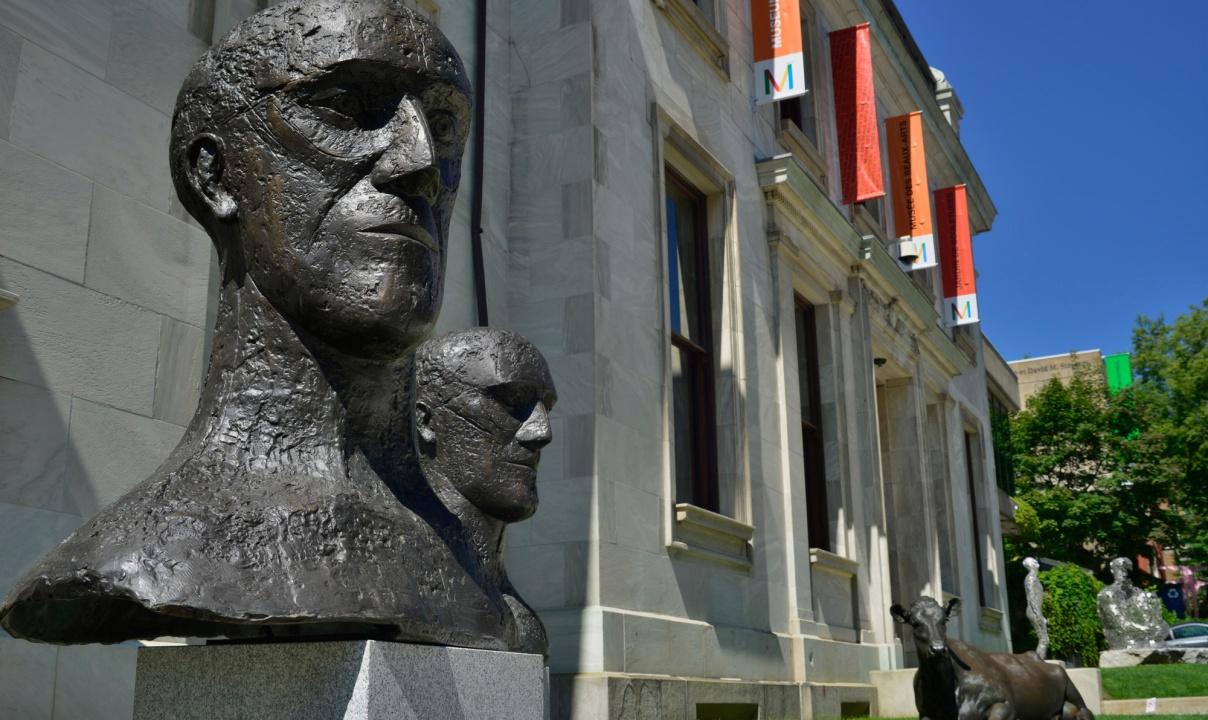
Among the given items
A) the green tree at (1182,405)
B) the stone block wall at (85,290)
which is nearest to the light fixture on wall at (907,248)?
the stone block wall at (85,290)

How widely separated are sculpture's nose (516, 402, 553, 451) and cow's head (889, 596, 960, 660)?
23.3ft

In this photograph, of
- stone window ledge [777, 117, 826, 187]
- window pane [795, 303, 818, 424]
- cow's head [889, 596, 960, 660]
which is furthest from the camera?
Result: window pane [795, 303, 818, 424]

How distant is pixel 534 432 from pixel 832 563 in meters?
11.4

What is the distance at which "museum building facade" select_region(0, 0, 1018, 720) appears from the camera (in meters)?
5.78

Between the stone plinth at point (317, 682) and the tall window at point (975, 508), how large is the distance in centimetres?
2391

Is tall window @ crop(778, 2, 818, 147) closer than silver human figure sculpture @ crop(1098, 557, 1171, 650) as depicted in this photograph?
Yes

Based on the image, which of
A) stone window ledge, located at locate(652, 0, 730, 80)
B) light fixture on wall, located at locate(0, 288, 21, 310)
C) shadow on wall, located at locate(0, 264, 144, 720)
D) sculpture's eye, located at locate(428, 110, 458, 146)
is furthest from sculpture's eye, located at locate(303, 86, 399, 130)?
stone window ledge, located at locate(652, 0, 730, 80)

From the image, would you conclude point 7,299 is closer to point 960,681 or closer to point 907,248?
point 960,681

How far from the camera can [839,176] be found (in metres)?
19.2

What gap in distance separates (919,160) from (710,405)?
10843 millimetres

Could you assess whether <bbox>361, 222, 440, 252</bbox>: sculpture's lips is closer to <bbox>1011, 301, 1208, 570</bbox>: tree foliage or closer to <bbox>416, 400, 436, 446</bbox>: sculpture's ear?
<bbox>416, 400, 436, 446</bbox>: sculpture's ear

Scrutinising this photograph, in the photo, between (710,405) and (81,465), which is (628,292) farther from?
(81,465)

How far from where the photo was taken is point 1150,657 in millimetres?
26406

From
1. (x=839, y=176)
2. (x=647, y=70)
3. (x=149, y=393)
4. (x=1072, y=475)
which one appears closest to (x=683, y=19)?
(x=647, y=70)
